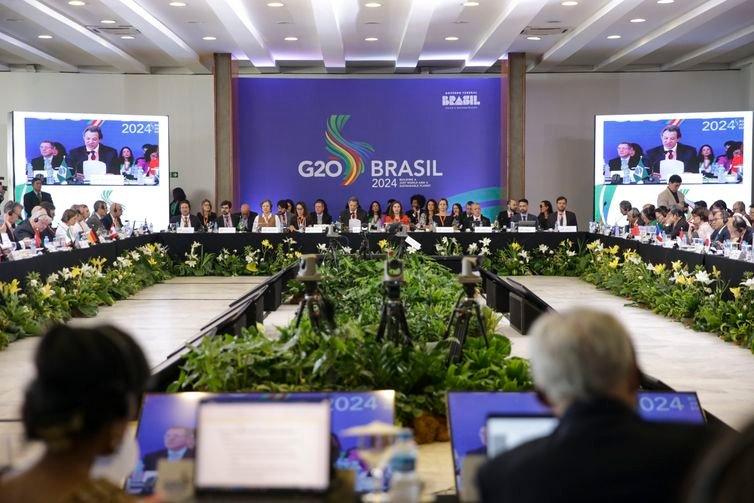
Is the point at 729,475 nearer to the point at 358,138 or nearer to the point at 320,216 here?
the point at 320,216

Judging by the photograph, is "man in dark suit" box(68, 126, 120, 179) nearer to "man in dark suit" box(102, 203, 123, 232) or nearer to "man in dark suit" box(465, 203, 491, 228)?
"man in dark suit" box(102, 203, 123, 232)

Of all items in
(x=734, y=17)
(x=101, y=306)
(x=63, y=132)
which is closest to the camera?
(x=101, y=306)

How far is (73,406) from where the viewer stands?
54.8 inches

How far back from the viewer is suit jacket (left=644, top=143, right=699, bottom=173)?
14.6m

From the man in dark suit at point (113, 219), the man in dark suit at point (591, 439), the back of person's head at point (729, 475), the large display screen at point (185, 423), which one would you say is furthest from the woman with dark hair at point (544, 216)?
the back of person's head at point (729, 475)

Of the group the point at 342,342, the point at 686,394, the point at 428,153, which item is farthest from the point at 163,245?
the point at 686,394

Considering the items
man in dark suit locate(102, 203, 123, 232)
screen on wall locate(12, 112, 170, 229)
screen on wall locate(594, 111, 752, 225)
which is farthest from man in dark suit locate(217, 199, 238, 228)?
screen on wall locate(594, 111, 752, 225)

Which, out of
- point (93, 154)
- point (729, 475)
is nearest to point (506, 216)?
point (93, 154)

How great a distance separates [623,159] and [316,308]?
10.8 meters

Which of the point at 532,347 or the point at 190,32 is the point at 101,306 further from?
the point at 532,347

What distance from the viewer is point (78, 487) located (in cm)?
145

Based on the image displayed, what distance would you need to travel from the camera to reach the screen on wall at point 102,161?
46.0ft

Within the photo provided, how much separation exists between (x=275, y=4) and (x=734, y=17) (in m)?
5.46

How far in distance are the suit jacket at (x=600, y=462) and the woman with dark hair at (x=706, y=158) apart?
13850 mm
